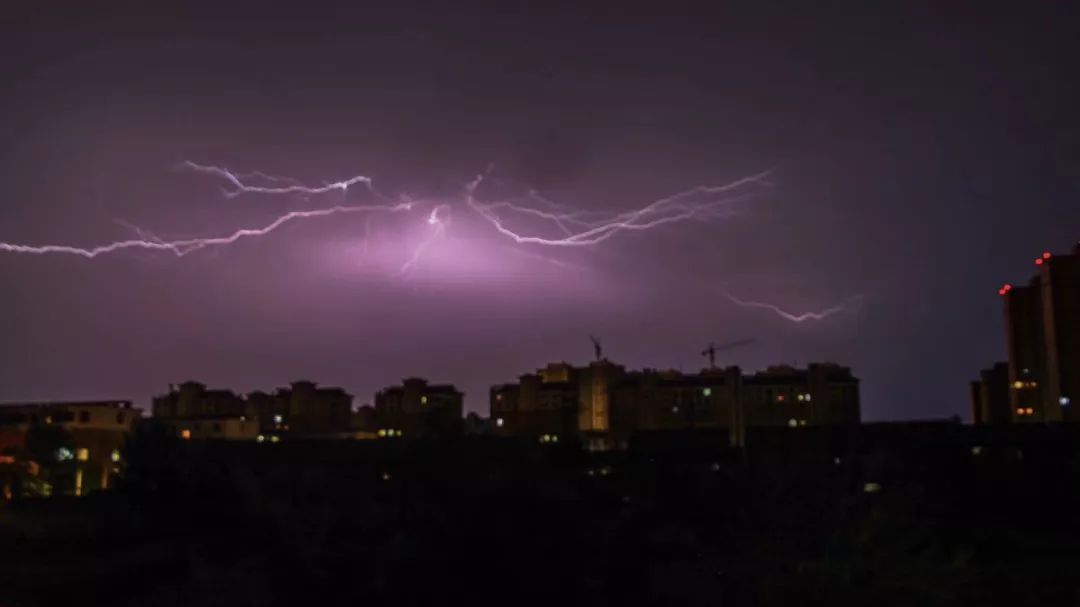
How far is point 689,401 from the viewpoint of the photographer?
67875 mm

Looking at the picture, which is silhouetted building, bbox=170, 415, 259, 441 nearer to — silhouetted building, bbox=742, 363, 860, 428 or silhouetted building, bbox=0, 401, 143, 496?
silhouetted building, bbox=0, 401, 143, 496

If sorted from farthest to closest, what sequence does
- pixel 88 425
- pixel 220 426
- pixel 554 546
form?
pixel 220 426
pixel 88 425
pixel 554 546

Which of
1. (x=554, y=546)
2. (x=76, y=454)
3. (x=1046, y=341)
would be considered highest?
(x=1046, y=341)

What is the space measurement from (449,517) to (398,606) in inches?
50.0

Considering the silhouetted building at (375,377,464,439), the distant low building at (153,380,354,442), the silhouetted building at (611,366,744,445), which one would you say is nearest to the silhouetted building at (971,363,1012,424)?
the silhouetted building at (611,366,744,445)

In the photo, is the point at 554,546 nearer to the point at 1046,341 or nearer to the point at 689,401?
the point at 1046,341

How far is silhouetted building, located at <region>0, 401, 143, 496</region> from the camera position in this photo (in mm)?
47438

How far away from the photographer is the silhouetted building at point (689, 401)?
66938 millimetres

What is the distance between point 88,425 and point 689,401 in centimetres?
3658

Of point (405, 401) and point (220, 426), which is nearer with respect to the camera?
point (220, 426)

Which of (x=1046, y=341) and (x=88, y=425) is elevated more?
(x=1046, y=341)

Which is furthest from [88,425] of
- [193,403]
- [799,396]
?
[799,396]

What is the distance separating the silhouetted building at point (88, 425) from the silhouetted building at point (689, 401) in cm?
2458

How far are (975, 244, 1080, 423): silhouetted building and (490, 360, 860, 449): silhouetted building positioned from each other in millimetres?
11081
